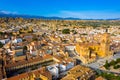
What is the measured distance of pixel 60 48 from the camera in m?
42.7

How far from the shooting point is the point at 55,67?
2952cm

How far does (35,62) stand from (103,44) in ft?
51.4

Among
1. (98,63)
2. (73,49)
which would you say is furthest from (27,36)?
(98,63)

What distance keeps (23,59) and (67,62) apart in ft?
24.1

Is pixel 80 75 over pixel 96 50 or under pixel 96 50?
over

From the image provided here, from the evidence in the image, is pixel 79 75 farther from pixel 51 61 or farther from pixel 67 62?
pixel 51 61

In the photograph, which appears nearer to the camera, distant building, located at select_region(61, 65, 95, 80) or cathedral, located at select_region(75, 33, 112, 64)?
distant building, located at select_region(61, 65, 95, 80)

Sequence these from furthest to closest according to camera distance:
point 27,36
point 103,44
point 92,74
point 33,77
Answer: point 27,36, point 103,44, point 92,74, point 33,77

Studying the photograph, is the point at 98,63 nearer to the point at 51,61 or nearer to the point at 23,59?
the point at 51,61

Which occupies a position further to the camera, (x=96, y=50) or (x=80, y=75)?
(x=96, y=50)

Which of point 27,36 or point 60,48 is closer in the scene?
point 60,48

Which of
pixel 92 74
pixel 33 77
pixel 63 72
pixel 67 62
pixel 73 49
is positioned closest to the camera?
pixel 33 77

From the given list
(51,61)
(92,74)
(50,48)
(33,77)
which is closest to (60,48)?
(50,48)

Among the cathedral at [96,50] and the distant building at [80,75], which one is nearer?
the distant building at [80,75]
